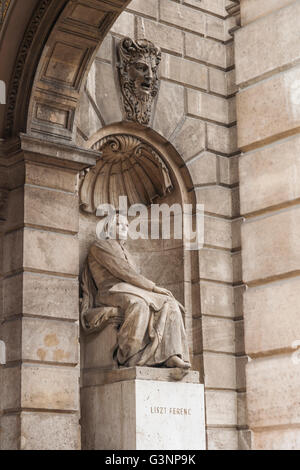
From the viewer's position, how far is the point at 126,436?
34.0 feet

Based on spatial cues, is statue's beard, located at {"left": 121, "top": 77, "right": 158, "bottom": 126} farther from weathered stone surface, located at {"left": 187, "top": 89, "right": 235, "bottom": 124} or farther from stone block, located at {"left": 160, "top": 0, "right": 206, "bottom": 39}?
stone block, located at {"left": 160, "top": 0, "right": 206, "bottom": 39}

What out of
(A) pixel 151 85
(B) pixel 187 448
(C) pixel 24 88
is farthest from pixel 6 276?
(A) pixel 151 85

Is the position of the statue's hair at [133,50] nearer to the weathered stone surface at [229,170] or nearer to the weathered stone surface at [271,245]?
the weathered stone surface at [229,170]

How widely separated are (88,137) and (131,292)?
2174mm

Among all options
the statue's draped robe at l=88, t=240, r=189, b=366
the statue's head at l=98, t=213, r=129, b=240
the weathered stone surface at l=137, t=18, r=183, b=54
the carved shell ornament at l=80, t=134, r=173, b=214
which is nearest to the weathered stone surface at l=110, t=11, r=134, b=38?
the weathered stone surface at l=137, t=18, r=183, b=54

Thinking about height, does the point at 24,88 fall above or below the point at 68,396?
above

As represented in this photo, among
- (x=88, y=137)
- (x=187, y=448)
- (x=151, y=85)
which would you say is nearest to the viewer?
(x=187, y=448)

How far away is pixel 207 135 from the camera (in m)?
13.3

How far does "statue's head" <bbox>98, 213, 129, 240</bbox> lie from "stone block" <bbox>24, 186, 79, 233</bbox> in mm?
1213

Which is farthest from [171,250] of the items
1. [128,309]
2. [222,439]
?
[222,439]

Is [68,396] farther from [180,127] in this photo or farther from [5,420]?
[180,127]

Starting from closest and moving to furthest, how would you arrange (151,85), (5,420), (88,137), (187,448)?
(5,420) → (187,448) → (88,137) → (151,85)

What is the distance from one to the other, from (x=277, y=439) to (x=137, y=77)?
5.28 metres

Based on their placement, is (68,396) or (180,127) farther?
(180,127)
